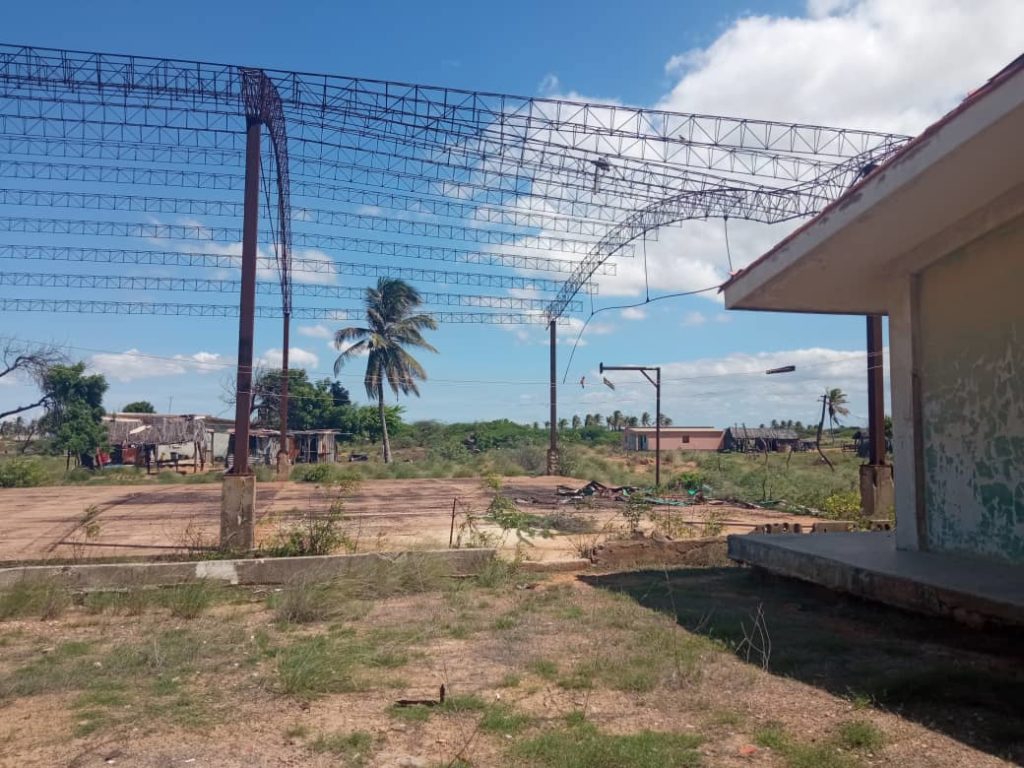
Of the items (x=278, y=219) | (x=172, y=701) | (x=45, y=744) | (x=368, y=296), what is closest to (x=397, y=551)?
(x=172, y=701)

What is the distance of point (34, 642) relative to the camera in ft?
23.6

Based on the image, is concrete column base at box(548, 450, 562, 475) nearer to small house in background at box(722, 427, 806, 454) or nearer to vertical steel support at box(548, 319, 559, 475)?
vertical steel support at box(548, 319, 559, 475)

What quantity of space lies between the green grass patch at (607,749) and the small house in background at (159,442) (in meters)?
40.6

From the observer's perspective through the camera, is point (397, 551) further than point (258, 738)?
Yes

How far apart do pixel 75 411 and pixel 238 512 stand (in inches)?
1369

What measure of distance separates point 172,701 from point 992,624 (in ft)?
19.1

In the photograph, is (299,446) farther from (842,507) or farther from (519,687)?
(519,687)

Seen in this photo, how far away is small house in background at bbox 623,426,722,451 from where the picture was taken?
66.0m

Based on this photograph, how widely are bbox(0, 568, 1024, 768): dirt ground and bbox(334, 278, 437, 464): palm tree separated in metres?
33.1

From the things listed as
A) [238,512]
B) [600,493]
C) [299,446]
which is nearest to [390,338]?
[299,446]

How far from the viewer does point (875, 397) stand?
14953 millimetres

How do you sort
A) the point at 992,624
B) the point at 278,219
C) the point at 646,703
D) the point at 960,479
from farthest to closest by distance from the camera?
the point at 278,219 < the point at 960,479 < the point at 992,624 < the point at 646,703

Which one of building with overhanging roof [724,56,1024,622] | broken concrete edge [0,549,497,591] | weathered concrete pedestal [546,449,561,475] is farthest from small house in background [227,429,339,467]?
building with overhanging roof [724,56,1024,622]

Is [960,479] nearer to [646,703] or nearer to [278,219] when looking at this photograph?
[646,703]
